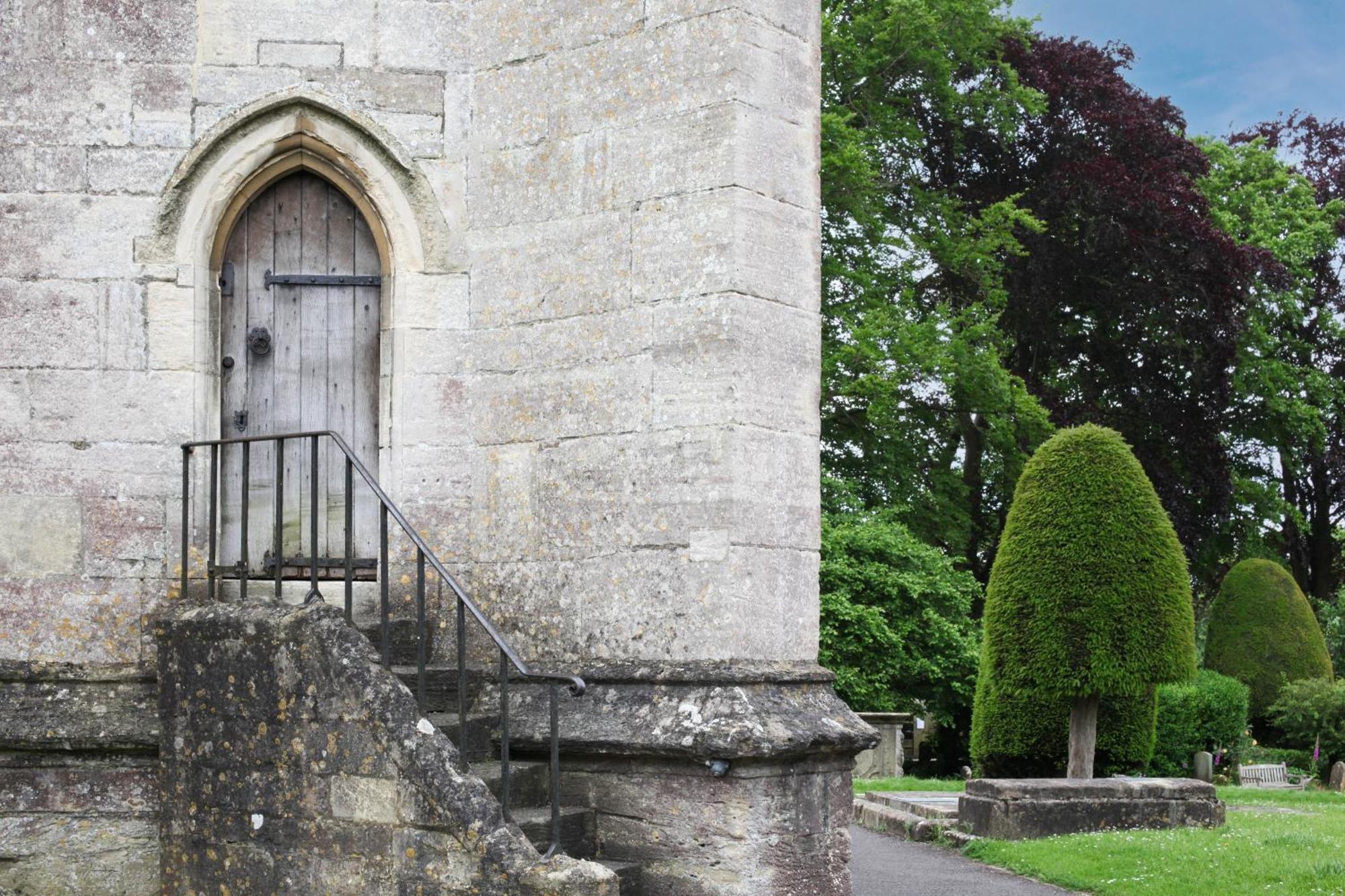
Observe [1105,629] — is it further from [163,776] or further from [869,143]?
[869,143]

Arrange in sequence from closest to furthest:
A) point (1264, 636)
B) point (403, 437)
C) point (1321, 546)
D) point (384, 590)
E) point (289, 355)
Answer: point (384, 590) < point (403, 437) < point (289, 355) < point (1264, 636) < point (1321, 546)

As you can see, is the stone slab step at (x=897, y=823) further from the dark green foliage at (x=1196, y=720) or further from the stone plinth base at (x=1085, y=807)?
the dark green foliage at (x=1196, y=720)

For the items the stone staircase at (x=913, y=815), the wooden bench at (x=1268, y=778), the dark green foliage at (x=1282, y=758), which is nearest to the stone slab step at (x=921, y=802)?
the stone staircase at (x=913, y=815)

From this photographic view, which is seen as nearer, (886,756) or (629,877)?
(629,877)

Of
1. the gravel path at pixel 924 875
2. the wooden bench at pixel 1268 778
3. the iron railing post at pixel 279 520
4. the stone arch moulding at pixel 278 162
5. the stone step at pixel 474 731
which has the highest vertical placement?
the stone arch moulding at pixel 278 162

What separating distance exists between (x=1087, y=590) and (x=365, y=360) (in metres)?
6.77

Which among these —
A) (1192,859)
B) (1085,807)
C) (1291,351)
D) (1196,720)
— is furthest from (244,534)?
(1291,351)

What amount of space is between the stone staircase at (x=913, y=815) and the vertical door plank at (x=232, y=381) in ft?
20.4

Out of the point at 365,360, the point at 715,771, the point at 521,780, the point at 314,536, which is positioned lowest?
the point at 521,780

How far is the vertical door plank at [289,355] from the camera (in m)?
7.02

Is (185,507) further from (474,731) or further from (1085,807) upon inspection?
(1085,807)

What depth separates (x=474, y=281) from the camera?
6.87 metres

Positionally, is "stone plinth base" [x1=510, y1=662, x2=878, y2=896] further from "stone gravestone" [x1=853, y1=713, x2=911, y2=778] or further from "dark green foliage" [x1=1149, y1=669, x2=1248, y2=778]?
"stone gravestone" [x1=853, y1=713, x2=911, y2=778]

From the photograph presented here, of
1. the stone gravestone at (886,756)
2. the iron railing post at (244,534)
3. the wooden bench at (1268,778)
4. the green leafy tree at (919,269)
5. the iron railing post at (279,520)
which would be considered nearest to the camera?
the iron railing post at (279,520)
